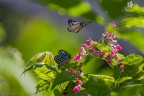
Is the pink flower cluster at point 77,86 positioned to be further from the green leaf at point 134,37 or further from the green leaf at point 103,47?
the green leaf at point 134,37

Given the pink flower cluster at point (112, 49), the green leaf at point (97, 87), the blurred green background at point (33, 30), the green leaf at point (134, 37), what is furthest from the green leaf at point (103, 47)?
the blurred green background at point (33, 30)

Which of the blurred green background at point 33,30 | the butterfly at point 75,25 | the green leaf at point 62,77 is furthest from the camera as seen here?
the green leaf at point 62,77

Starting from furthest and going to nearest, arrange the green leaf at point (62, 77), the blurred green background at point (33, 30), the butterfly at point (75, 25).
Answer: the green leaf at point (62, 77) → the butterfly at point (75, 25) → the blurred green background at point (33, 30)

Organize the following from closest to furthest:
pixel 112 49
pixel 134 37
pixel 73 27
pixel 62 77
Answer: pixel 134 37 < pixel 73 27 < pixel 62 77 < pixel 112 49

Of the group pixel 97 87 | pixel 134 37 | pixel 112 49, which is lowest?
pixel 97 87

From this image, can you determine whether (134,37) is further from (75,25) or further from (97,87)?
(97,87)

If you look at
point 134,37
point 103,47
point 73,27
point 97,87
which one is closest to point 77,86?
point 97,87

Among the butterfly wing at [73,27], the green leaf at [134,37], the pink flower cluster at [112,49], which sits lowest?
the pink flower cluster at [112,49]

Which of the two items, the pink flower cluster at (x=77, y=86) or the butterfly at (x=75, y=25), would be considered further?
the pink flower cluster at (x=77, y=86)

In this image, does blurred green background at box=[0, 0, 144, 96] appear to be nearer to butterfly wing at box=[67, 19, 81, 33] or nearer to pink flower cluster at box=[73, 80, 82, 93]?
butterfly wing at box=[67, 19, 81, 33]

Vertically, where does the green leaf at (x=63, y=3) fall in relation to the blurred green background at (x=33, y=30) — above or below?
above

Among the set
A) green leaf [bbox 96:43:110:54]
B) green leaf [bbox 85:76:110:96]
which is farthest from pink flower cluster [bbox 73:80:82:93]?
green leaf [bbox 96:43:110:54]
